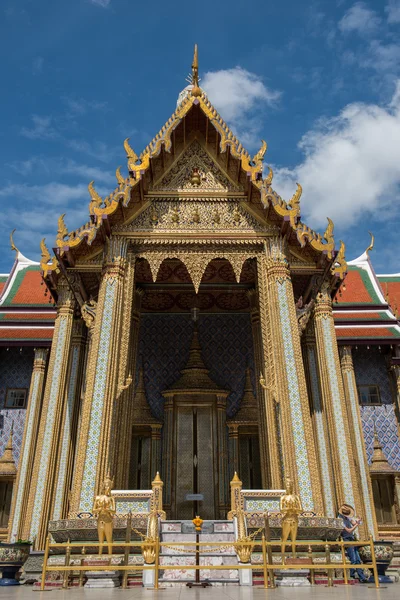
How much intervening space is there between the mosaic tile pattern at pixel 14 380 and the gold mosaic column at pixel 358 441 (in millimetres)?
8058

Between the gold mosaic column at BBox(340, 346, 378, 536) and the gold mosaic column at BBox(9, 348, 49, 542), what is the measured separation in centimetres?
735

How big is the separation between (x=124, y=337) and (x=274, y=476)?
346 cm

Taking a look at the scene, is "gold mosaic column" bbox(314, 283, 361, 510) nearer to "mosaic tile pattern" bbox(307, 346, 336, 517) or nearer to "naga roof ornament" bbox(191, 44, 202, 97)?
"mosaic tile pattern" bbox(307, 346, 336, 517)

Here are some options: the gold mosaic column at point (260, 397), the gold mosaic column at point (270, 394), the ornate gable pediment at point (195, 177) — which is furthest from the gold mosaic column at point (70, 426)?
the gold mosaic column at point (270, 394)

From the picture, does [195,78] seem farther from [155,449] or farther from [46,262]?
[155,449]

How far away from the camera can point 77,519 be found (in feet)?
25.0

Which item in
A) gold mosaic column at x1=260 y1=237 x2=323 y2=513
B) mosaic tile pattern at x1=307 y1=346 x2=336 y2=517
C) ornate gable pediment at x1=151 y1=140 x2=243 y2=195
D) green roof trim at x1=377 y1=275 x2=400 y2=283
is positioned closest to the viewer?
gold mosaic column at x1=260 y1=237 x2=323 y2=513

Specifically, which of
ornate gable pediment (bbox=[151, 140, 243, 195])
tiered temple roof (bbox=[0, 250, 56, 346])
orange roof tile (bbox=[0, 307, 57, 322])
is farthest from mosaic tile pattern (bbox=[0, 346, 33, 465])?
ornate gable pediment (bbox=[151, 140, 243, 195])

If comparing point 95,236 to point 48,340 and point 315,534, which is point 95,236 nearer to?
point 48,340

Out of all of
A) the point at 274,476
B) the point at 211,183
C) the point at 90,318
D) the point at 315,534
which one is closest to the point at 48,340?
the point at 90,318

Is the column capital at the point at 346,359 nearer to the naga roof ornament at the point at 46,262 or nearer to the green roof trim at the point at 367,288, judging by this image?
the green roof trim at the point at 367,288

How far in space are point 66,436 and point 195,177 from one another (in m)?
5.75

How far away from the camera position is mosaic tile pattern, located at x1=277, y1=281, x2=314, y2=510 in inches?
320

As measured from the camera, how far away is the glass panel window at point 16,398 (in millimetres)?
13438
